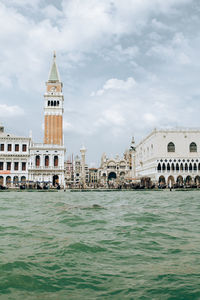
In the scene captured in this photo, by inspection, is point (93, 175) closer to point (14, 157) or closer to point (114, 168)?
point (114, 168)

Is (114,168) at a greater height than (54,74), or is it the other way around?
(54,74)

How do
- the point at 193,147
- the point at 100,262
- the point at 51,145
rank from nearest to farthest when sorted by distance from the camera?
the point at 100,262
the point at 51,145
the point at 193,147

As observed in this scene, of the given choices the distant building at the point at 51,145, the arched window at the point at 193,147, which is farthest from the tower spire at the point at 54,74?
the arched window at the point at 193,147

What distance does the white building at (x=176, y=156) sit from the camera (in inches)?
1853

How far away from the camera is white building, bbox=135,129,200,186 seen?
154 ft

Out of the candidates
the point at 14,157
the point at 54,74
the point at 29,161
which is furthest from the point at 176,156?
the point at 54,74

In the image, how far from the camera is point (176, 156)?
4722cm

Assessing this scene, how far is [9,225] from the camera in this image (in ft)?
25.2

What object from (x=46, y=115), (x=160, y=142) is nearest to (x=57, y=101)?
(x=46, y=115)

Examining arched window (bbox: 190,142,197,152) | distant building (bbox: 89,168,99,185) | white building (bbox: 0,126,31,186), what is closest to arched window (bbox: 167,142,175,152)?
arched window (bbox: 190,142,197,152)

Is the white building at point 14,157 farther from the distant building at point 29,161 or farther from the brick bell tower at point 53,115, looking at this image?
the brick bell tower at point 53,115

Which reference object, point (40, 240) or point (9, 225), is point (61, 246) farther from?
point (9, 225)

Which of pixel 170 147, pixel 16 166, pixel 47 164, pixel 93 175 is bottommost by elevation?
pixel 16 166

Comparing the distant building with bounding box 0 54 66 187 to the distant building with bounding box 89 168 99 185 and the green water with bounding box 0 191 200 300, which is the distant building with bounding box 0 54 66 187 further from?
the distant building with bounding box 89 168 99 185
